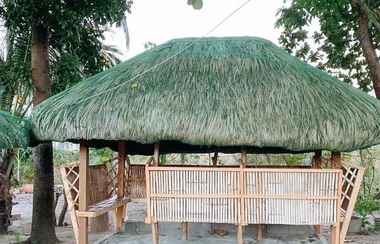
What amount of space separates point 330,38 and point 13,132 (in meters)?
6.03

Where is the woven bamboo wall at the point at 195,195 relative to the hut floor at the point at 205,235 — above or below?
above

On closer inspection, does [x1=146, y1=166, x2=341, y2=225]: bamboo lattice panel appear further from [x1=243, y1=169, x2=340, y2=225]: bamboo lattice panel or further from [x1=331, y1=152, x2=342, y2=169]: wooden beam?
[x1=331, y1=152, x2=342, y2=169]: wooden beam

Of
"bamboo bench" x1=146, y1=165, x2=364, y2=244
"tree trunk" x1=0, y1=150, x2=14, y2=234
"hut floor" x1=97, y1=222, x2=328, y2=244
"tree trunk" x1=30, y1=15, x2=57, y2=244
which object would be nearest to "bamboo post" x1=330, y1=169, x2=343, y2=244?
"bamboo bench" x1=146, y1=165, x2=364, y2=244

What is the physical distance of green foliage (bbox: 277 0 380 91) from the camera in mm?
8258

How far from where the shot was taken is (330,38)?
9352 millimetres

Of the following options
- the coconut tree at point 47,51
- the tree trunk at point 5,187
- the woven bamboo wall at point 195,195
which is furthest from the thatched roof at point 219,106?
the tree trunk at point 5,187

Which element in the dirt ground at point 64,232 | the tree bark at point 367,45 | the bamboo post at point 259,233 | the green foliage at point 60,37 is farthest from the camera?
the dirt ground at point 64,232

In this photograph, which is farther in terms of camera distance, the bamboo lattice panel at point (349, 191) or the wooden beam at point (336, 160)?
the wooden beam at point (336, 160)

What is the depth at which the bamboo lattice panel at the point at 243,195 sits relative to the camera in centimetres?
555

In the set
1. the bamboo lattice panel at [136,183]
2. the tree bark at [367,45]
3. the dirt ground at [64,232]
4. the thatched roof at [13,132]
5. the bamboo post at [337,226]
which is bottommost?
the dirt ground at [64,232]

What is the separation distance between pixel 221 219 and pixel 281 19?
5.29m

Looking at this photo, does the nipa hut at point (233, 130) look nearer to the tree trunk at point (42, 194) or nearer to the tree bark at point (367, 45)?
the tree bark at point (367, 45)

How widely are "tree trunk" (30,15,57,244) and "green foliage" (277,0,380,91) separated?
163 inches

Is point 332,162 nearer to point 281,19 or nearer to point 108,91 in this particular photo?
point 108,91
